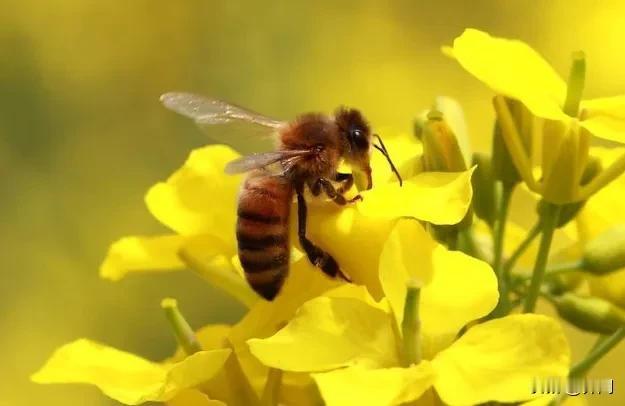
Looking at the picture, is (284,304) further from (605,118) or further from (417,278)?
(605,118)

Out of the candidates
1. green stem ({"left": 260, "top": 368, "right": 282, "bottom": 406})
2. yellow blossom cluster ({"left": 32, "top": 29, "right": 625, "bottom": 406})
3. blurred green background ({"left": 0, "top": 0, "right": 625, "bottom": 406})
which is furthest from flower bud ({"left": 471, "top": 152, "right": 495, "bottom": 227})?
blurred green background ({"left": 0, "top": 0, "right": 625, "bottom": 406})

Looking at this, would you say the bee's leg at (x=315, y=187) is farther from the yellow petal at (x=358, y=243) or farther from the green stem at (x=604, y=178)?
the green stem at (x=604, y=178)

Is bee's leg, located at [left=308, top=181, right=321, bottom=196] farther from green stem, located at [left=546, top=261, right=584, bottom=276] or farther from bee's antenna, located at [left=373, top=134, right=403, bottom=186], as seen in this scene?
green stem, located at [left=546, top=261, right=584, bottom=276]

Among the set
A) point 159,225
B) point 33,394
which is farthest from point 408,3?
point 33,394

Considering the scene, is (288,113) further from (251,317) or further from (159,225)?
(251,317)

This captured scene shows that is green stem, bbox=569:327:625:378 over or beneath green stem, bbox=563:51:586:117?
beneath

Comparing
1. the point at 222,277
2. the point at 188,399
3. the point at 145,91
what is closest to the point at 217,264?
the point at 222,277

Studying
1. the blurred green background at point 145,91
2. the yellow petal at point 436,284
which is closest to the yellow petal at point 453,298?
the yellow petal at point 436,284
